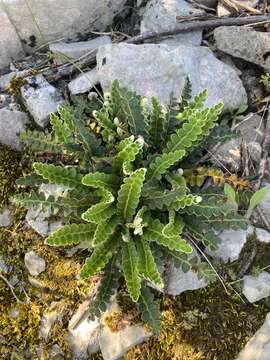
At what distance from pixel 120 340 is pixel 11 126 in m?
1.88

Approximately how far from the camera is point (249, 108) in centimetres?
429

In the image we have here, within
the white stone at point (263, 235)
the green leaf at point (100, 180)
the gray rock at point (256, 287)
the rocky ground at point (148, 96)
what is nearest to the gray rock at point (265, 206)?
the rocky ground at point (148, 96)

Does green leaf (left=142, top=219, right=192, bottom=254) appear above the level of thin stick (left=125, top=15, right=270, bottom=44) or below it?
below

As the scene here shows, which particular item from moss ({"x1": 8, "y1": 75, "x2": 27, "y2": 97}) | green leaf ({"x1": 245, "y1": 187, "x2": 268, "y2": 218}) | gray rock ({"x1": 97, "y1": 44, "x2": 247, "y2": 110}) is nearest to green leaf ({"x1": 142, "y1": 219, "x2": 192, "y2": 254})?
green leaf ({"x1": 245, "y1": 187, "x2": 268, "y2": 218})

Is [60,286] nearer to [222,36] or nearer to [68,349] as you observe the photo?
[68,349]

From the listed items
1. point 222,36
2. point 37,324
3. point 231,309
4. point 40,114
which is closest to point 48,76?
point 40,114

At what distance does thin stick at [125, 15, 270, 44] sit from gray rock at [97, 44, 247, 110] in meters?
0.23

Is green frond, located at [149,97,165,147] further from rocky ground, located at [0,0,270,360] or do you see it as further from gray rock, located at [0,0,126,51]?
gray rock, located at [0,0,126,51]

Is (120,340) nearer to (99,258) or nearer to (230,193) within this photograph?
(99,258)

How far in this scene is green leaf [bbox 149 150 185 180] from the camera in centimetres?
340

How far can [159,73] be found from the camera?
13.5 feet

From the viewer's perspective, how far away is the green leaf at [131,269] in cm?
336

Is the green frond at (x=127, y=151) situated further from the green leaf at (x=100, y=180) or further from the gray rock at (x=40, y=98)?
the gray rock at (x=40, y=98)

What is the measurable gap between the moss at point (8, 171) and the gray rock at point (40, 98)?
34cm
